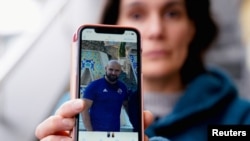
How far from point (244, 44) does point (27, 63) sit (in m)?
0.38

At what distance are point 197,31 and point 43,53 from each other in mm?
275

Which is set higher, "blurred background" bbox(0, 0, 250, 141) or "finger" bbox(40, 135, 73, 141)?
"blurred background" bbox(0, 0, 250, 141)

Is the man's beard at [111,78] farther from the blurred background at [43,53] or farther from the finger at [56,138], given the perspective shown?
the blurred background at [43,53]

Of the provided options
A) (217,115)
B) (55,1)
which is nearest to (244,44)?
(217,115)

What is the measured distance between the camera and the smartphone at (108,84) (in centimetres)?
52

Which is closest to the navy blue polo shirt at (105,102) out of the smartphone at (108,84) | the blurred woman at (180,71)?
the smartphone at (108,84)

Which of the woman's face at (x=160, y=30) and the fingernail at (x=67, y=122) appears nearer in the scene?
the fingernail at (x=67, y=122)

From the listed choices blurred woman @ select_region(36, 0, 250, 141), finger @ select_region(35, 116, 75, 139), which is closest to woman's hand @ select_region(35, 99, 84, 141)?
finger @ select_region(35, 116, 75, 139)

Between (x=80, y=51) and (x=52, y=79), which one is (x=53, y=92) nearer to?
(x=52, y=79)

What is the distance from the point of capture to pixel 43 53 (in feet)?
2.89

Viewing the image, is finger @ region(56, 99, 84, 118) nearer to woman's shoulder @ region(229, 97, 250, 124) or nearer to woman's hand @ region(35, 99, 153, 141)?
woman's hand @ region(35, 99, 153, 141)

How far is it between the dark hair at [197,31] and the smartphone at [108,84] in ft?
0.98

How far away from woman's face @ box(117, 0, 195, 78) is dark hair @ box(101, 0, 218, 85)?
0.01m

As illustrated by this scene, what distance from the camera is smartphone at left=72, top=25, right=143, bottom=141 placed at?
1.70 feet
